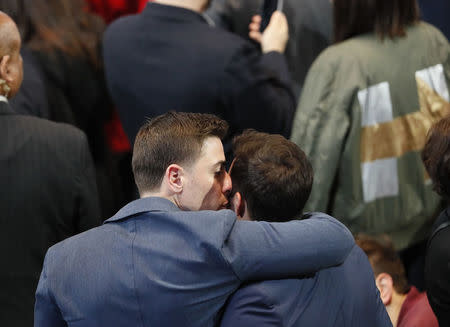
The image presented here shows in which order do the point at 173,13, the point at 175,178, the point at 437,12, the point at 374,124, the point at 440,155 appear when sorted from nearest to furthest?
1. the point at 175,178
2. the point at 440,155
3. the point at 173,13
4. the point at 374,124
5. the point at 437,12

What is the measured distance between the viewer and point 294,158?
178cm

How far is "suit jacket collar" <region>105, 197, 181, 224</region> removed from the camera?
1652 mm

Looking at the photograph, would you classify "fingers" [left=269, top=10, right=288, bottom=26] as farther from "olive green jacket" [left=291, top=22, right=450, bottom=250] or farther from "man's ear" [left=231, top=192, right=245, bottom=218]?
"man's ear" [left=231, top=192, right=245, bottom=218]

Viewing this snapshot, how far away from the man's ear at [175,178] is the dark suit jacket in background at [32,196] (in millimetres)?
604

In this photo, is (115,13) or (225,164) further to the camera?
(115,13)

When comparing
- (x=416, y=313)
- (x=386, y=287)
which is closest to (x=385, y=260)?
(x=386, y=287)

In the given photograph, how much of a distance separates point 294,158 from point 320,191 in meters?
0.98

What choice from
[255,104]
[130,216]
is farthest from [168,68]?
[130,216]

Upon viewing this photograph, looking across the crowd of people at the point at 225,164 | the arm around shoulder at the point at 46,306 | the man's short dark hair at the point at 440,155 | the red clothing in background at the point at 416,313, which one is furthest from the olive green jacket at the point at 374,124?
the arm around shoulder at the point at 46,306

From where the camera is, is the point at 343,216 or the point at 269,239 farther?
the point at 343,216

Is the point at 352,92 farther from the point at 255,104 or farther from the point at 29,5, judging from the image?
the point at 29,5

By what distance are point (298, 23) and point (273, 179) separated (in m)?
1.34

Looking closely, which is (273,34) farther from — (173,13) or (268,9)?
(173,13)

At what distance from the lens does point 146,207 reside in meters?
1.66
